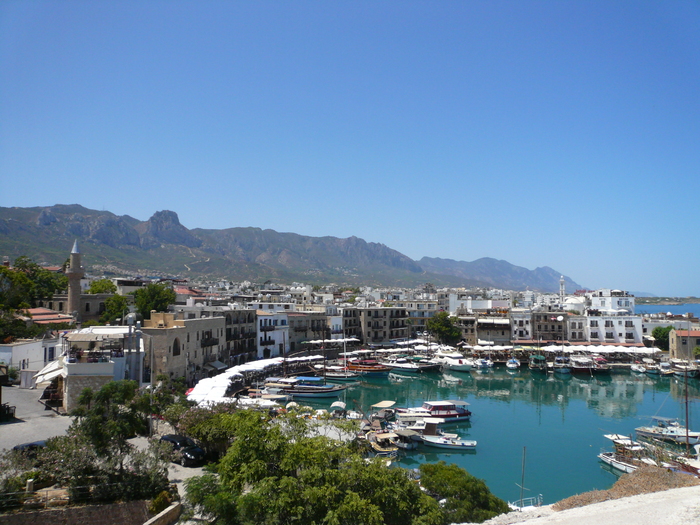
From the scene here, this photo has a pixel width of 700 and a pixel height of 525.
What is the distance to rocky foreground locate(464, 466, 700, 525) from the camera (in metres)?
15.0

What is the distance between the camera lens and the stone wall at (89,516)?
15.2 meters

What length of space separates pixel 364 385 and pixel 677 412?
27.6 metres

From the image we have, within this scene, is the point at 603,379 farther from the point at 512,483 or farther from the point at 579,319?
the point at 512,483

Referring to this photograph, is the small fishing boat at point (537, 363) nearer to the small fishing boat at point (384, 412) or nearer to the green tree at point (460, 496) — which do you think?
the small fishing boat at point (384, 412)

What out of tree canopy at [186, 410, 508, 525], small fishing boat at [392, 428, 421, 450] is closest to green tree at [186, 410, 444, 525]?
tree canopy at [186, 410, 508, 525]

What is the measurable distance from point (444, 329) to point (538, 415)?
34.8 m

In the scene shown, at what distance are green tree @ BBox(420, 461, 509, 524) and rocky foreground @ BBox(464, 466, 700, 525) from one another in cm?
60

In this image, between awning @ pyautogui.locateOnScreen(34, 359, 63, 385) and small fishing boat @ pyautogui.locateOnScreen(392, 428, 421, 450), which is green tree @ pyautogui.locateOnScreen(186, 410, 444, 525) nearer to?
small fishing boat @ pyautogui.locateOnScreen(392, 428, 421, 450)

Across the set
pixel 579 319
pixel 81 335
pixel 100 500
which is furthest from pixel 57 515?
pixel 579 319

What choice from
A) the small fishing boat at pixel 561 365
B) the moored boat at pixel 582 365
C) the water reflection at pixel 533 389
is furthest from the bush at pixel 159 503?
the moored boat at pixel 582 365

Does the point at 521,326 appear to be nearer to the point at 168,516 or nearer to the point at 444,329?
the point at 444,329

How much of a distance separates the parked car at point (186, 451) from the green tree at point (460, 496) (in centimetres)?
982

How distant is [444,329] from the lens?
7494 cm

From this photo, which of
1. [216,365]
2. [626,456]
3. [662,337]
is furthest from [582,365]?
[216,365]
